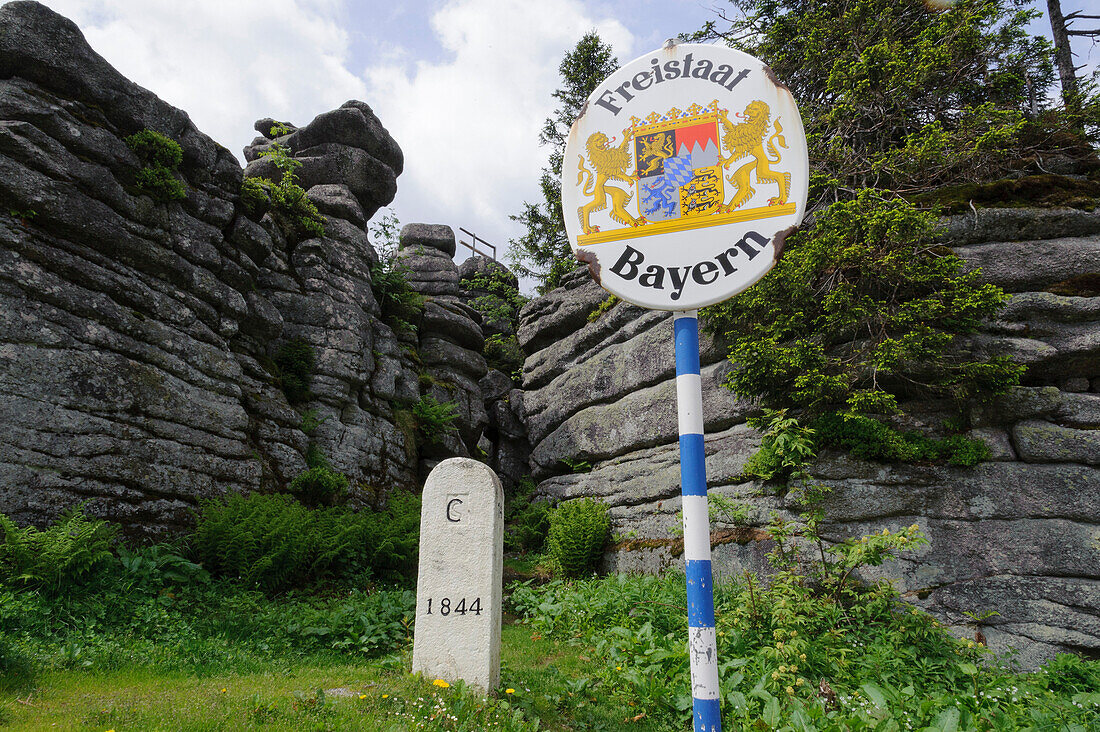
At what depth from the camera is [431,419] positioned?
53.1ft

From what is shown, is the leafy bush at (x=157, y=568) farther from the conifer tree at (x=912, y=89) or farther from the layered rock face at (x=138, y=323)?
the conifer tree at (x=912, y=89)

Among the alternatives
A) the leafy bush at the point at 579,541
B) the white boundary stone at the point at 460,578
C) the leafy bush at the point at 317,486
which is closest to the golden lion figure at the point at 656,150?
the white boundary stone at the point at 460,578

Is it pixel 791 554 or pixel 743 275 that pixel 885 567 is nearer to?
pixel 791 554

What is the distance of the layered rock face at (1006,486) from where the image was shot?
6645 mm

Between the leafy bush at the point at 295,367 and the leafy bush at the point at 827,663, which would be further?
the leafy bush at the point at 295,367

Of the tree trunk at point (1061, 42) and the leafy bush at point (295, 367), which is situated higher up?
the tree trunk at point (1061, 42)

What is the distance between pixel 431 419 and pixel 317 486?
4.69 meters

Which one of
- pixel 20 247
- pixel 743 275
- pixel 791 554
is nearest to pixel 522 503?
pixel 791 554

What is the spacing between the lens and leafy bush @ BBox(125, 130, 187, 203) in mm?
10500

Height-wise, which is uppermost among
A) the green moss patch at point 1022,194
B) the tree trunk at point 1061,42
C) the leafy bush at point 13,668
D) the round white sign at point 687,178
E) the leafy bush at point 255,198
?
the tree trunk at point 1061,42

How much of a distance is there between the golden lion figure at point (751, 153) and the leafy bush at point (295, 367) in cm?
1160

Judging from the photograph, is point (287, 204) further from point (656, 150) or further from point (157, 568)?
point (656, 150)

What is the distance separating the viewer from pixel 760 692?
493cm

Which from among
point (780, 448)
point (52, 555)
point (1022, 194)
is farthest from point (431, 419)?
point (1022, 194)
